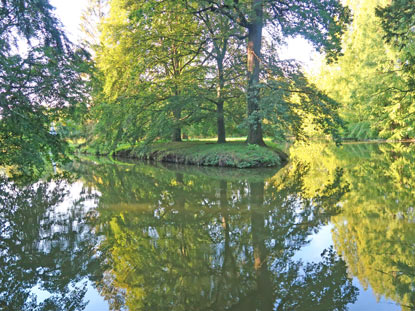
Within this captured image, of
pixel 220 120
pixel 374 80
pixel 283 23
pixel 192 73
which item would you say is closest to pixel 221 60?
pixel 192 73

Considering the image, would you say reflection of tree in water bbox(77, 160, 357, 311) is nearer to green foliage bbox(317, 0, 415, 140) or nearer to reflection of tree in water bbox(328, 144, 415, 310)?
reflection of tree in water bbox(328, 144, 415, 310)

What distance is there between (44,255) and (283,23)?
534 inches

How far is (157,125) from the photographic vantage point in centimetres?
1558

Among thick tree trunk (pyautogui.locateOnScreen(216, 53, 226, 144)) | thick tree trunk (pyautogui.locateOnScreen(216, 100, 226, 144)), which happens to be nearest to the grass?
thick tree trunk (pyautogui.locateOnScreen(216, 100, 226, 144))

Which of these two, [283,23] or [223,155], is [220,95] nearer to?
[223,155]

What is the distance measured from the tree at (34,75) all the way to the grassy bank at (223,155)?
824 cm

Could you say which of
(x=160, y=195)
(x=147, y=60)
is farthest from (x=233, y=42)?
(x=160, y=195)

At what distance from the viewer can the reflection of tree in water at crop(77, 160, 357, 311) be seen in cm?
269

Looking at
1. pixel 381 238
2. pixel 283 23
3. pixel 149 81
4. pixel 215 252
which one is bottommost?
pixel 215 252

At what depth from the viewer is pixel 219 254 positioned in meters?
3.60

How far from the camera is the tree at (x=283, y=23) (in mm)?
12570

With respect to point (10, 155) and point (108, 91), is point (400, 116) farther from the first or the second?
→ point (10, 155)

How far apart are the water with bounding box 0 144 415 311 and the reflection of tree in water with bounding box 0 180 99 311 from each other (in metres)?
0.02

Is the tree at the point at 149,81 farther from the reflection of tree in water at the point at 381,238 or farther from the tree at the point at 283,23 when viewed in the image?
the reflection of tree in water at the point at 381,238
